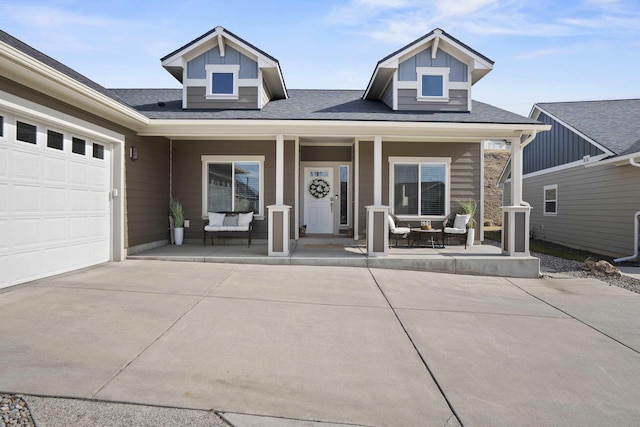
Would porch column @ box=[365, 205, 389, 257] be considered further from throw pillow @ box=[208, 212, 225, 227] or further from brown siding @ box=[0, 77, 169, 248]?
brown siding @ box=[0, 77, 169, 248]

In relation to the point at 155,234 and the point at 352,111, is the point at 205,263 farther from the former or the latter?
the point at 352,111

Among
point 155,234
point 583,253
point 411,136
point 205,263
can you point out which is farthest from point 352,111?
point 583,253

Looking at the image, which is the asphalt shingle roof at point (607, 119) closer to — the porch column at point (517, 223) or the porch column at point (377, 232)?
the porch column at point (517, 223)

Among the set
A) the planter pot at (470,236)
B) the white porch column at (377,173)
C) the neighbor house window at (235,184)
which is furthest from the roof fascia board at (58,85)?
the planter pot at (470,236)

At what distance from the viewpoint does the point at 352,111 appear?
9.08m

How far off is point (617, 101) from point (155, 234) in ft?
53.3

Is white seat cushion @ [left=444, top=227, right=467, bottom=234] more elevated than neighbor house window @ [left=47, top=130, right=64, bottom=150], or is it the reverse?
neighbor house window @ [left=47, top=130, right=64, bottom=150]

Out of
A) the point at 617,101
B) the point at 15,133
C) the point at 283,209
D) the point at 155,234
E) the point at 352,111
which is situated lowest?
the point at 155,234

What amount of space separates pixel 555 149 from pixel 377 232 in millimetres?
9720

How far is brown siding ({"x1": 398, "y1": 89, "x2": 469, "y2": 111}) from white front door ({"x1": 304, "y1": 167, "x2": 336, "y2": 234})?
2.74 metres

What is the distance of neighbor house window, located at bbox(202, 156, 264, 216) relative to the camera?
9711 mm

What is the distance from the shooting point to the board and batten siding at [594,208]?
392 inches

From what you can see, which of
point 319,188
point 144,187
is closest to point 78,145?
point 144,187

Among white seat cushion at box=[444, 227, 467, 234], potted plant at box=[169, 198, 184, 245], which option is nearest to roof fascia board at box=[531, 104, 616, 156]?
white seat cushion at box=[444, 227, 467, 234]
